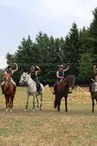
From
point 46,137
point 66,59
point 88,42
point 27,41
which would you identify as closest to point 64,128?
point 46,137

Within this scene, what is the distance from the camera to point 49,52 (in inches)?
3489

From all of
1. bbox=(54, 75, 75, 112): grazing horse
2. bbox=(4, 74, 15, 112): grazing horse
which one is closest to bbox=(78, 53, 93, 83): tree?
bbox=(54, 75, 75, 112): grazing horse

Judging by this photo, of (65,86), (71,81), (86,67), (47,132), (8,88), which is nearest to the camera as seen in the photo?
(47,132)

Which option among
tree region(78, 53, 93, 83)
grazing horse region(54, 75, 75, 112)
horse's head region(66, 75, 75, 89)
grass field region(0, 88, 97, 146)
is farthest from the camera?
tree region(78, 53, 93, 83)

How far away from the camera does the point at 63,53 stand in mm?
86562

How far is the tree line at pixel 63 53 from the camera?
74.8 meters

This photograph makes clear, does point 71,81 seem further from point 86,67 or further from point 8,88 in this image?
point 86,67

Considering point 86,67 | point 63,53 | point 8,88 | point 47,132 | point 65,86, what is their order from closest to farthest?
point 47,132
point 8,88
point 65,86
point 86,67
point 63,53

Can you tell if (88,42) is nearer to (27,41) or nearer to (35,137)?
(27,41)

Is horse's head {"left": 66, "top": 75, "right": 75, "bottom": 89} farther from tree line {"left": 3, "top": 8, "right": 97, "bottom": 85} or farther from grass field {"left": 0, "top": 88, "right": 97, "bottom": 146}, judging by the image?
tree line {"left": 3, "top": 8, "right": 97, "bottom": 85}

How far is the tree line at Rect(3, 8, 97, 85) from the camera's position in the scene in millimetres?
74812

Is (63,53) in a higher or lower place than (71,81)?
higher

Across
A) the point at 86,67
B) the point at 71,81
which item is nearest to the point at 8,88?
the point at 71,81

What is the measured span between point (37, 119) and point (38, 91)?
8.29m
